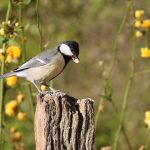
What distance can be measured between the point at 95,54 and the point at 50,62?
5.06 metres

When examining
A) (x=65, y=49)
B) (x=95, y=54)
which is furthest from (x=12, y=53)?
(x=95, y=54)

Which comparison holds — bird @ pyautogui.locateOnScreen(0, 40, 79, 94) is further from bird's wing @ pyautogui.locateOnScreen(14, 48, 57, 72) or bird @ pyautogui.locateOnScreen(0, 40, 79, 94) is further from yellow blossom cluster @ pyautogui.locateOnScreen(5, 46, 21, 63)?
yellow blossom cluster @ pyautogui.locateOnScreen(5, 46, 21, 63)

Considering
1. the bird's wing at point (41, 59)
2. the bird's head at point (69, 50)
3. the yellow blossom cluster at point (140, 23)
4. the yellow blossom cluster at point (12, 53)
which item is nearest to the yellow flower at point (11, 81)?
the yellow blossom cluster at point (12, 53)

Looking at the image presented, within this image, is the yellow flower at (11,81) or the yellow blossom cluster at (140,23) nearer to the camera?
the yellow flower at (11,81)

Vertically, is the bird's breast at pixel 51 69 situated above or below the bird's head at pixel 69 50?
below

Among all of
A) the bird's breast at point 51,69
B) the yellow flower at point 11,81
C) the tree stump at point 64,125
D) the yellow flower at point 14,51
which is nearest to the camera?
the tree stump at point 64,125

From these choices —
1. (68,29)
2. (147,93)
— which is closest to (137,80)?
(147,93)

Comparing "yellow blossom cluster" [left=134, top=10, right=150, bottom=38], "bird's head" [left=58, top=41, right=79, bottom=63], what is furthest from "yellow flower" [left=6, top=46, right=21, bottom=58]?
"yellow blossom cluster" [left=134, top=10, right=150, bottom=38]

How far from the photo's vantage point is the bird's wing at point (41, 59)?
316cm

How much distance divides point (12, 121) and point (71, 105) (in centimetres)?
491

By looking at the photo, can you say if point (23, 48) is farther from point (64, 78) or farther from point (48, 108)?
point (64, 78)

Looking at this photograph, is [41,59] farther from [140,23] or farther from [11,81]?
[140,23]

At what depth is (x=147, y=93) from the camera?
7066mm

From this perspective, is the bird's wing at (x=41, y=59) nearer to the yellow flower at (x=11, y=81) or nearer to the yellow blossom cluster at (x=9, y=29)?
the yellow blossom cluster at (x=9, y=29)
